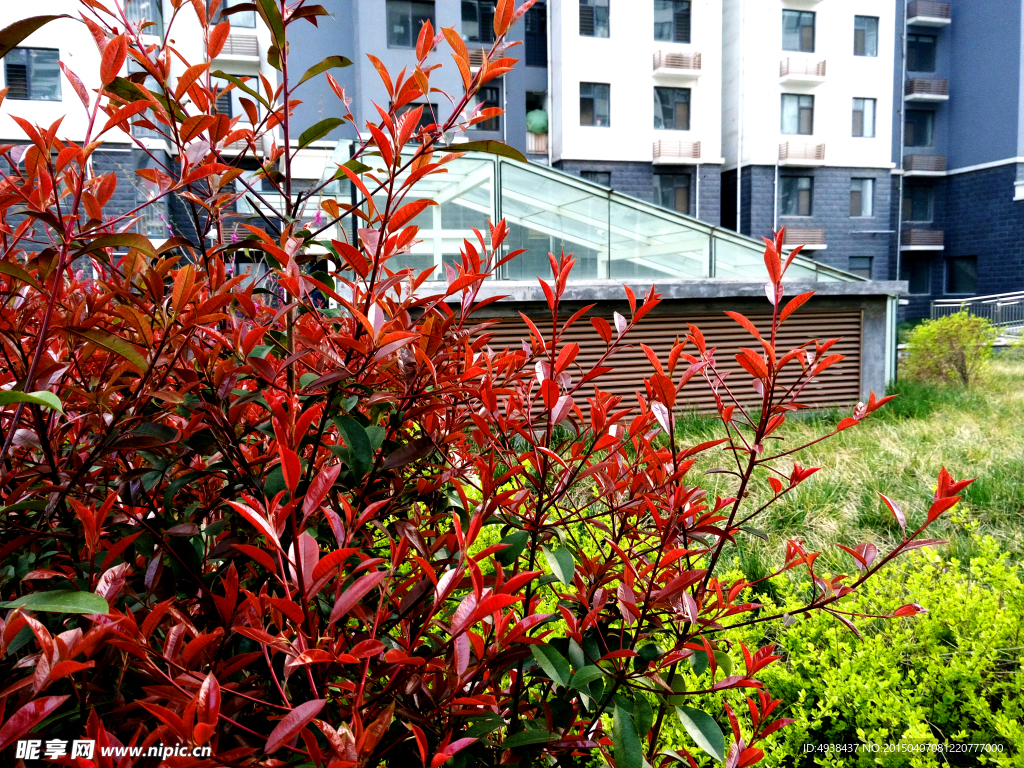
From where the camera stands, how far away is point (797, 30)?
68.6 ft

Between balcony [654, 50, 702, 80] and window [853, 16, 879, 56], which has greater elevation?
window [853, 16, 879, 56]

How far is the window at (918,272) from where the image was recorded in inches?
942

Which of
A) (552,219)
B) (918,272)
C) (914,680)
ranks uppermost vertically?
(552,219)

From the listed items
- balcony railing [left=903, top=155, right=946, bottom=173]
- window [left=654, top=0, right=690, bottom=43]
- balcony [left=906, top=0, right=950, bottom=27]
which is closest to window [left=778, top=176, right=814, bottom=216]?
balcony railing [left=903, top=155, right=946, bottom=173]

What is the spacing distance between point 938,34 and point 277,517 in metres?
29.7

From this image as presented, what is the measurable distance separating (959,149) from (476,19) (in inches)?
655

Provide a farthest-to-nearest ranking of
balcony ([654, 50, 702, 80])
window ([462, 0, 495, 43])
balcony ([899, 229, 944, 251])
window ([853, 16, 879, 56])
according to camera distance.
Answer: balcony ([899, 229, 944, 251]), window ([853, 16, 879, 56]), balcony ([654, 50, 702, 80]), window ([462, 0, 495, 43])

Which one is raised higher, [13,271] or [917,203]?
[917,203]

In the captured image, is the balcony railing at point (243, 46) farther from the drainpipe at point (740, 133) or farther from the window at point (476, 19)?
the drainpipe at point (740, 133)

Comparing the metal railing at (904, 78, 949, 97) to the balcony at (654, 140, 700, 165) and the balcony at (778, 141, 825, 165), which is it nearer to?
the balcony at (778, 141, 825, 165)

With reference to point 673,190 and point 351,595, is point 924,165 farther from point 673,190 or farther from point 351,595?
point 351,595

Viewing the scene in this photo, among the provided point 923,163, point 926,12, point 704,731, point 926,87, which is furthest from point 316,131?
point 926,12

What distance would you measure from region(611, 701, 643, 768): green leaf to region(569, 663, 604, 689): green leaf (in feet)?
0.22

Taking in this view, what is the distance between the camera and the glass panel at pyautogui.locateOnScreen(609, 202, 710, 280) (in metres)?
7.25
